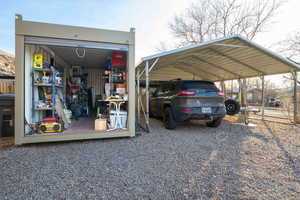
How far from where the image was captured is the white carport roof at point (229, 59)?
4.82 metres

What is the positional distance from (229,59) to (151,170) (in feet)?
20.3

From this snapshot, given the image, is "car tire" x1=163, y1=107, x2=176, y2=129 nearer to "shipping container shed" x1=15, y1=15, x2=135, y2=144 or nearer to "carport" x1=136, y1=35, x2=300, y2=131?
"carport" x1=136, y1=35, x2=300, y2=131

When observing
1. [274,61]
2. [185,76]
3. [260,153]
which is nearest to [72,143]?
[260,153]

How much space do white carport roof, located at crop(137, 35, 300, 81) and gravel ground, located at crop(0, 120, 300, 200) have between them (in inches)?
123

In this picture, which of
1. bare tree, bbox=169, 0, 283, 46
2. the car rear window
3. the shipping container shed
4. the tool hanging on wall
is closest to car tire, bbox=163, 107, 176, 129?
the car rear window

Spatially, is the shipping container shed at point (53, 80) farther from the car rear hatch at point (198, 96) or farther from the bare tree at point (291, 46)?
the bare tree at point (291, 46)

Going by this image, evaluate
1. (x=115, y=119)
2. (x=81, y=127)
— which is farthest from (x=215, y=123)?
(x=81, y=127)

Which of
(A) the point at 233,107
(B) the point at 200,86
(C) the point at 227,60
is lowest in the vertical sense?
(A) the point at 233,107

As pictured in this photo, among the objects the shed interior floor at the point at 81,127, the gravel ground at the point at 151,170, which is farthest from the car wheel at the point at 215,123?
the shed interior floor at the point at 81,127

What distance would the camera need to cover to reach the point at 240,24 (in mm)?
13305

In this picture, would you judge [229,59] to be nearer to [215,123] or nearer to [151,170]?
[215,123]

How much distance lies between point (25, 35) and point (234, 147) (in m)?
5.51

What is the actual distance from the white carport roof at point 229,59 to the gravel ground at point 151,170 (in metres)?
3.13

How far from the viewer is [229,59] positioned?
6.36 metres
